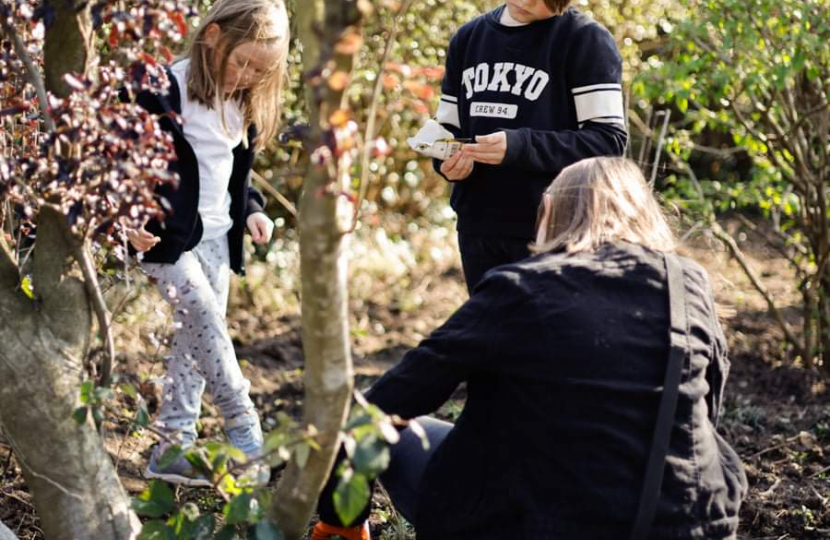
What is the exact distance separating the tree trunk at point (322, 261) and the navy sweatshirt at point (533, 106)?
109cm

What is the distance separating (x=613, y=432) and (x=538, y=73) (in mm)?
1293

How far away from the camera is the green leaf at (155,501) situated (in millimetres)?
2279

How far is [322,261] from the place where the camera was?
1.96 metres

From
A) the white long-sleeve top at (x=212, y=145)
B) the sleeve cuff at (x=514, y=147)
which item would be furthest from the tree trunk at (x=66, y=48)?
the sleeve cuff at (x=514, y=147)

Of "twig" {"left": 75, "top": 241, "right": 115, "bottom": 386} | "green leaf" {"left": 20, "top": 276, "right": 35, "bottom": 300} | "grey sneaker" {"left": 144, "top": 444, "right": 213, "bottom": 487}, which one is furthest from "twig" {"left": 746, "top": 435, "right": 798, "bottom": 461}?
"green leaf" {"left": 20, "top": 276, "right": 35, "bottom": 300}

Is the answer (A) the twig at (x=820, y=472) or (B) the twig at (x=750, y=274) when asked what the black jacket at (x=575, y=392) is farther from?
(B) the twig at (x=750, y=274)

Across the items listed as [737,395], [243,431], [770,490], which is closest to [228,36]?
[243,431]

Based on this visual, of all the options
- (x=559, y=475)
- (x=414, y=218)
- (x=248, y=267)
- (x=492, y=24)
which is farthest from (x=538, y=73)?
(x=414, y=218)

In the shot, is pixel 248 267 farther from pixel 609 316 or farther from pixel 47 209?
pixel 609 316

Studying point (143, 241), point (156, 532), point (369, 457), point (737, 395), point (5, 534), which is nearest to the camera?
point (369, 457)

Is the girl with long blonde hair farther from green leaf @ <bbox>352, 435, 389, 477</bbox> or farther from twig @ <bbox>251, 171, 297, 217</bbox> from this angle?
green leaf @ <bbox>352, 435, 389, 477</bbox>

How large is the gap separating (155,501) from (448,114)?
1590 mm

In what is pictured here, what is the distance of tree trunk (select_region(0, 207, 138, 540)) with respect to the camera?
2344 millimetres

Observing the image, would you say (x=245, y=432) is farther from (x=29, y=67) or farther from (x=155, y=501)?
(x=29, y=67)
